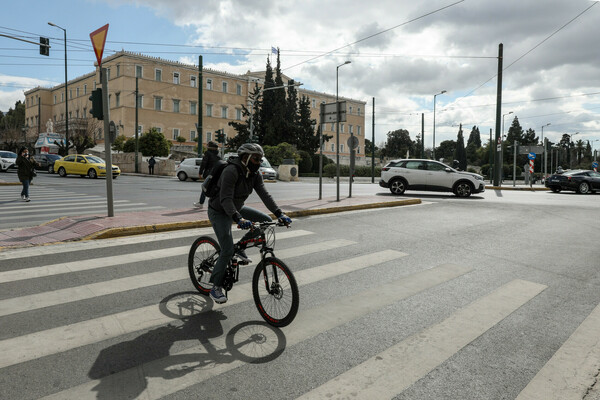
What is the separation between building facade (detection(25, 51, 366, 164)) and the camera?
196 ft

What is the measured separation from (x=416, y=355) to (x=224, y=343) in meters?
1.53

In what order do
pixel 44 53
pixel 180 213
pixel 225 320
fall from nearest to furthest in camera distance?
pixel 225 320, pixel 180 213, pixel 44 53

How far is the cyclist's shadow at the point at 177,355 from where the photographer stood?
3021 mm

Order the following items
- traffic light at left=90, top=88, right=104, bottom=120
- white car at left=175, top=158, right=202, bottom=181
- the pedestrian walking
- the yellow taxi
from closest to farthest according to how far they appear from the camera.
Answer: traffic light at left=90, top=88, right=104, bottom=120
white car at left=175, top=158, right=202, bottom=181
the yellow taxi
the pedestrian walking

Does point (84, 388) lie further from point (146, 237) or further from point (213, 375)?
point (146, 237)

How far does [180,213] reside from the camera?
10.4 meters

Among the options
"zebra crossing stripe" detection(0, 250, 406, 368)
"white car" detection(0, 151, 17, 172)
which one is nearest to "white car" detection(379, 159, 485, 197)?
"zebra crossing stripe" detection(0, 250, 406, 368)

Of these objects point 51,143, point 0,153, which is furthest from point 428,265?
point 51,143

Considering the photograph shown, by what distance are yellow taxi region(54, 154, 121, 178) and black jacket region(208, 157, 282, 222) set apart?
26135 millimetres

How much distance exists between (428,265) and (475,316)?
2029 millimetres

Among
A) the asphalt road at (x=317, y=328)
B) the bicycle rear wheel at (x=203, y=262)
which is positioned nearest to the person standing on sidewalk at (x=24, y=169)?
the asphalt road at (x=317, y=328)

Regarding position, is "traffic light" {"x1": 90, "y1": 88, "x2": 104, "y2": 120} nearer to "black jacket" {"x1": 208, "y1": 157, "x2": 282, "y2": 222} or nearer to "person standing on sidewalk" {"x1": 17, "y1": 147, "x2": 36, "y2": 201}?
"black jacket" {"x1": 208, "y1": 157, "x2": 282, "y2": 222}

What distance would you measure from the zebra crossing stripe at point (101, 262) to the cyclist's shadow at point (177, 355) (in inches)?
79.8

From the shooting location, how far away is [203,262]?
4844mm
